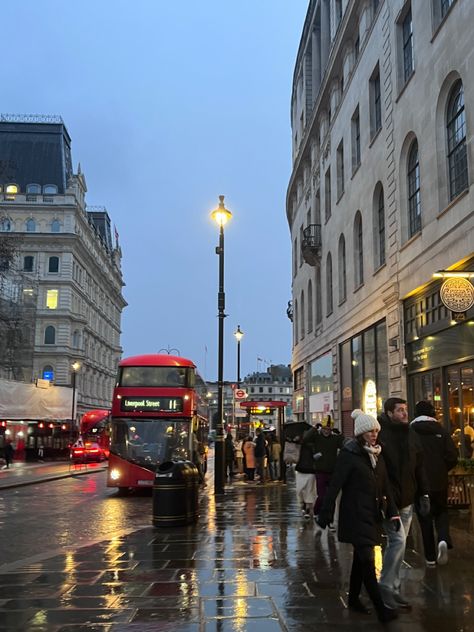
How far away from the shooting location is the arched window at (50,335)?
7594cm

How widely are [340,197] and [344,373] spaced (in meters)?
7.60

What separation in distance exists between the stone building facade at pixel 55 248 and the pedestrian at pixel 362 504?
66.9m

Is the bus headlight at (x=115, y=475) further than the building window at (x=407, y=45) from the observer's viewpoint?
Yes

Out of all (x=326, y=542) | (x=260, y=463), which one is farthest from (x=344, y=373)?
(x=326, y=542)

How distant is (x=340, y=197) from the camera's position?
1096 inches

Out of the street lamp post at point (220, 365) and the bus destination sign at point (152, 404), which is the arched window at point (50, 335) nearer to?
the bus destination sign at point (152, 404)

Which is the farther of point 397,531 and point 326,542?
point 326,542

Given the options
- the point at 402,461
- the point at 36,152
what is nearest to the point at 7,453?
the point at 402,461

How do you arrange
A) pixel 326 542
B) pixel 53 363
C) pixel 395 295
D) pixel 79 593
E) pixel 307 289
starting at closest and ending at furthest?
pixel 79 593 → pixel 326 542 → pixel 395 295 → pixel 307 289 → pixel 53 363

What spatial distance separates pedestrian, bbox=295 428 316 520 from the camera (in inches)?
476

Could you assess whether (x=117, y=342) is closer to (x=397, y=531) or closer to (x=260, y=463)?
(x=260, y=463)

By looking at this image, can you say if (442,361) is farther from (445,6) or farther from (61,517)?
(61,517)

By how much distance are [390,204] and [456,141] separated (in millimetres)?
4717

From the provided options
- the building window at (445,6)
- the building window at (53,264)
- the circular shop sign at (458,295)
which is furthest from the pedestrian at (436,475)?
the building window at (53,264)
